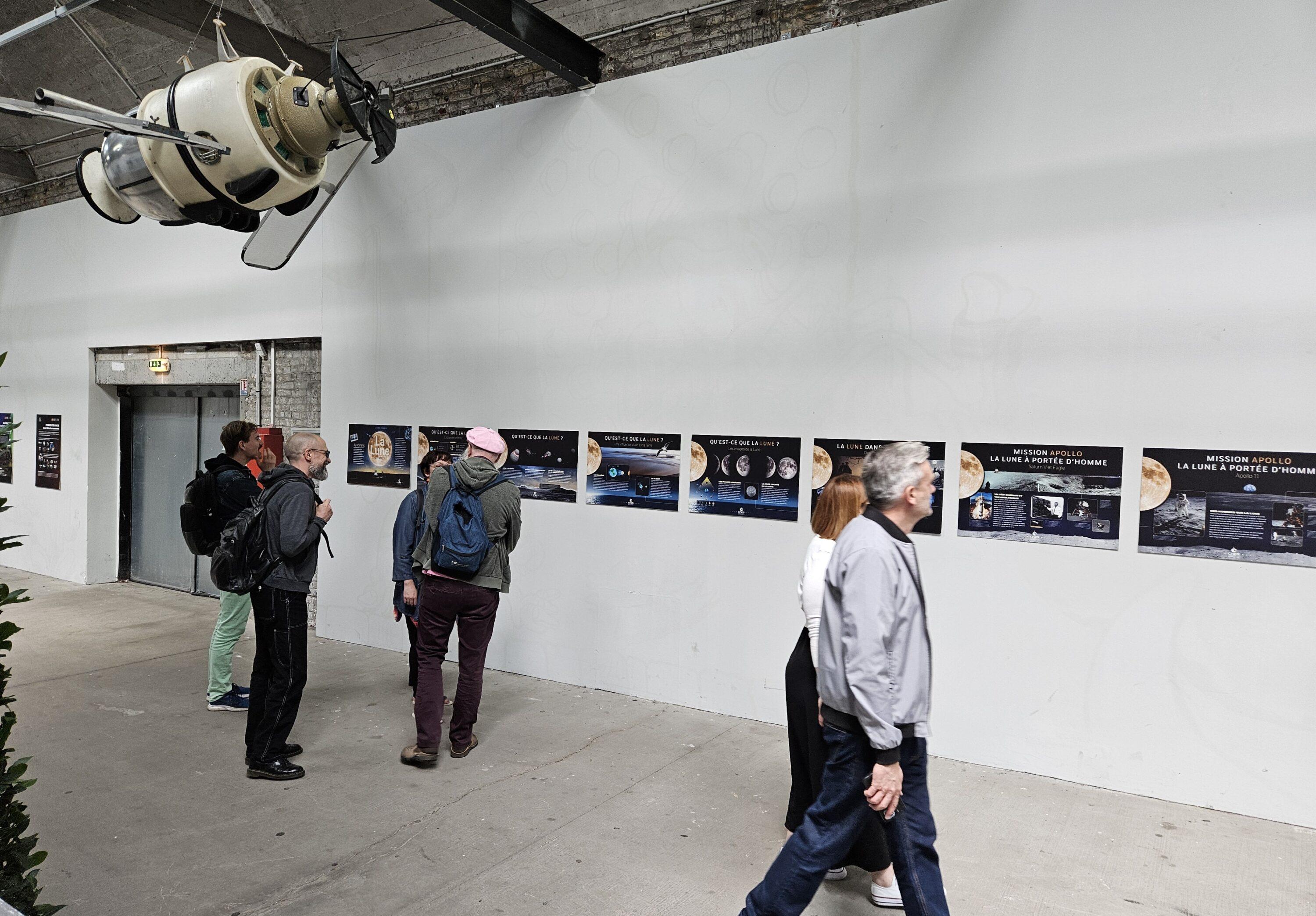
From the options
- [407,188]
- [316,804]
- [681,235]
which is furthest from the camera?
[407,188]

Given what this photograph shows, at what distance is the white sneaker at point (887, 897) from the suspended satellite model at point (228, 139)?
11.0 ft

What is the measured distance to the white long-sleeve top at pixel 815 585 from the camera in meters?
3.14

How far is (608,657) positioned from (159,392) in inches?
243

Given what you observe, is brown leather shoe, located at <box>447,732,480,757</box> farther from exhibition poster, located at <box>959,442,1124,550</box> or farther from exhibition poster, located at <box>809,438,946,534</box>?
exhibition poster, located at <box>959,442,1124,550</box>

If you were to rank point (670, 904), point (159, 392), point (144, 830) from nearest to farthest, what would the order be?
1. point (670, 904)
2. point (144, 830)
3. point (159, 392)

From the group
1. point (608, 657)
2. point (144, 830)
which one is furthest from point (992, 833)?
point (144, 830)

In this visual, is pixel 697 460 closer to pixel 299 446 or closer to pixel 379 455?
pixel 299 446

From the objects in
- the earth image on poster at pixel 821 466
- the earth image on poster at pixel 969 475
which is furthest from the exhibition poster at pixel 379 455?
the earth image on poster at pixel 969 475

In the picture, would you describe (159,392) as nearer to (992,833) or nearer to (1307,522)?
(992,833)

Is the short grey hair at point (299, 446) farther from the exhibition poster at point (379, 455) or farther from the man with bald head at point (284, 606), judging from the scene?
the exhibition poster at point (379, 455)

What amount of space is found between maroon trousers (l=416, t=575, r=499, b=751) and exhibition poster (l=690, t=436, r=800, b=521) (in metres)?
1.51

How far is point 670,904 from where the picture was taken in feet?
10.4

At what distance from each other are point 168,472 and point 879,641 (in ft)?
28.2

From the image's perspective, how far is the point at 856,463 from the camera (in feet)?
15.9
